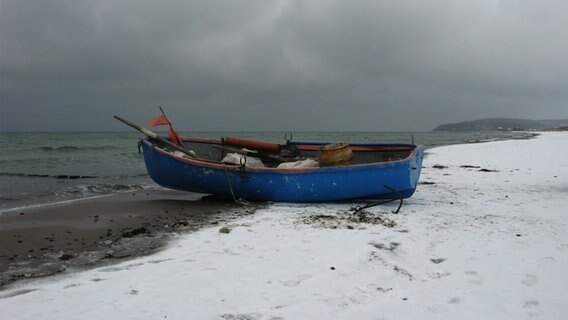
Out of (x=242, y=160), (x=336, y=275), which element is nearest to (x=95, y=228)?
(x=242, y=160)

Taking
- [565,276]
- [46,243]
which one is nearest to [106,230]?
[46,243]

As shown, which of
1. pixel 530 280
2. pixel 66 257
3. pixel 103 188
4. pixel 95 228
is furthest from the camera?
pixel 103 188

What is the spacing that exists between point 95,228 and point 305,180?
3.71 metres

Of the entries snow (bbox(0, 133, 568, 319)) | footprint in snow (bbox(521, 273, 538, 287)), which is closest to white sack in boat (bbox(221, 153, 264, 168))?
snow (bbox(0, 133, 568, 319))

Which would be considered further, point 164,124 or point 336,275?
point 164,124

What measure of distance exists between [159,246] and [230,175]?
3.45 meters

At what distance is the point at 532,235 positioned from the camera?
17.5ft

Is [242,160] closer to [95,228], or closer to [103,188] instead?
[95,228]

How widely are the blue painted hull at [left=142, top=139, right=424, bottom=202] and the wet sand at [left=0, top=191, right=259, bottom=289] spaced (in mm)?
400

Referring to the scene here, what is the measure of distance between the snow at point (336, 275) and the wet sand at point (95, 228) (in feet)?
1.53

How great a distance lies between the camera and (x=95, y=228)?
646 centimetres

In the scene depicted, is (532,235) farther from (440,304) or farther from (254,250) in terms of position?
(254,250)

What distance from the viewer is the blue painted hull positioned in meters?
7.88

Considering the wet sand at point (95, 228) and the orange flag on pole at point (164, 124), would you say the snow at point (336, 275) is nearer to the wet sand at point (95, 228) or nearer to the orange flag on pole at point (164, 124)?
the wet sand at point (95, 228)
